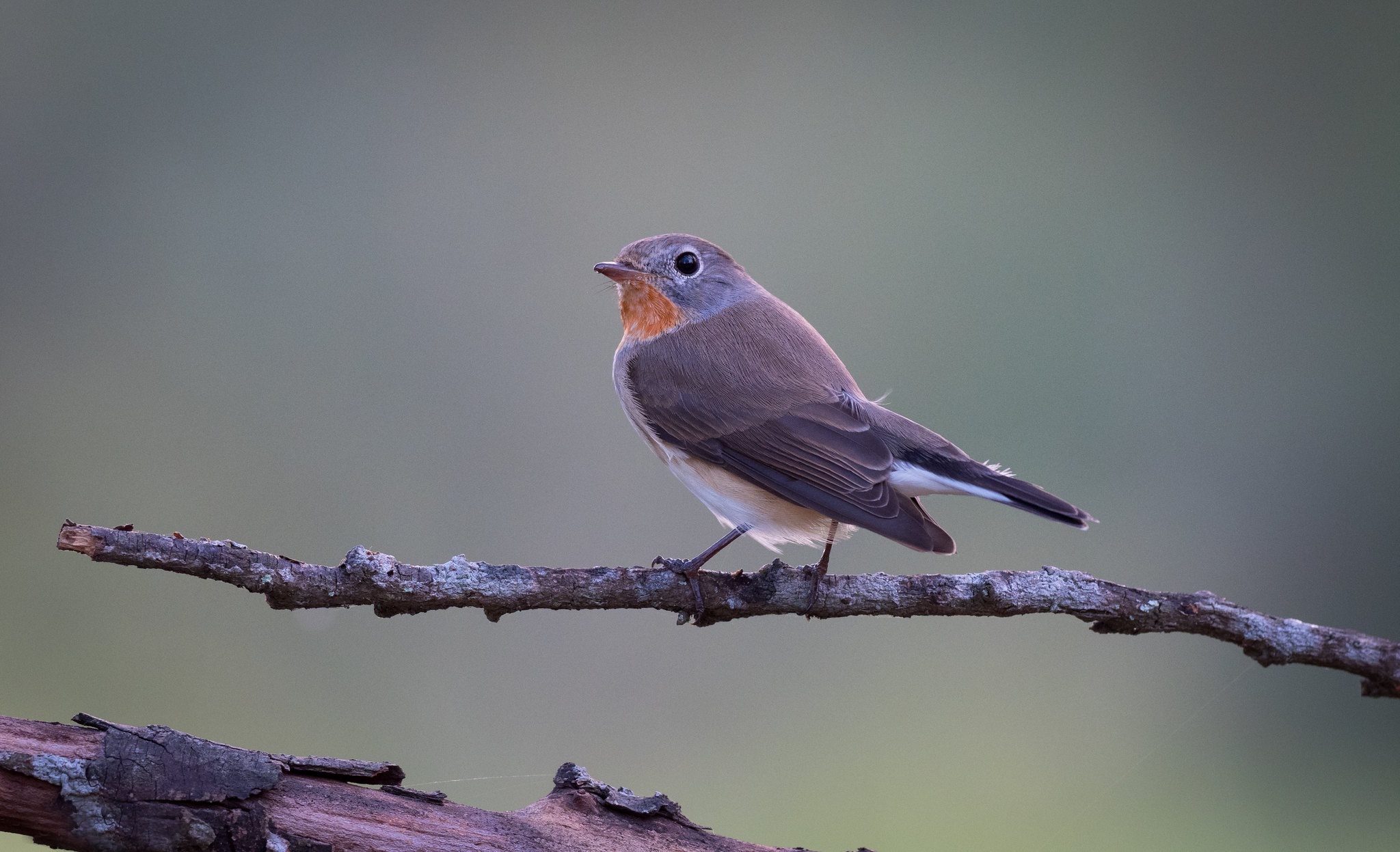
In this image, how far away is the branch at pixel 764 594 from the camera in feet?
5.56

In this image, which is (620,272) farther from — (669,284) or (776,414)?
(776,414)

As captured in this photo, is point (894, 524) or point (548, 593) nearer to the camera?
point (548, 593)

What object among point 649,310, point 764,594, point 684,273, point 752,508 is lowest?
point 764,594

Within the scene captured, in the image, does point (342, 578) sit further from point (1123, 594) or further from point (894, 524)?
point (1123, 594)

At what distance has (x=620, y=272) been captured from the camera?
9.39 feet

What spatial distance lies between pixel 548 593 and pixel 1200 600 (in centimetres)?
146

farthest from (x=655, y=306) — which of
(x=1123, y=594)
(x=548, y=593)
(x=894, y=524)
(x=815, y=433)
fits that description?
(x=1123, y=594)

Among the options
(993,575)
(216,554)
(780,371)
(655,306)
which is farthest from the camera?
(655,306)

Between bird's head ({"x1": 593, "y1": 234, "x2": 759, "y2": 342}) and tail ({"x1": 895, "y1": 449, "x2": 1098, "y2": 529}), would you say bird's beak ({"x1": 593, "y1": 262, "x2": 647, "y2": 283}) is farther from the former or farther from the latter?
tail ({"x1": 895, "y1": 449, "x2": 1098, "y2": 529})

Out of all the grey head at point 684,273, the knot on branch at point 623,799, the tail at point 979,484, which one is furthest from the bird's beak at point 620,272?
the knot on branch at point 623,799

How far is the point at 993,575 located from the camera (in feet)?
6.99

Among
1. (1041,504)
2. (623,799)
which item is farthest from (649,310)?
(623,799)

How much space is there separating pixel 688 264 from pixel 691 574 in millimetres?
1169

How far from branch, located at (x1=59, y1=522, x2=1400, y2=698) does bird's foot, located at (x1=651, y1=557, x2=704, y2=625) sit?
0.06 feet
